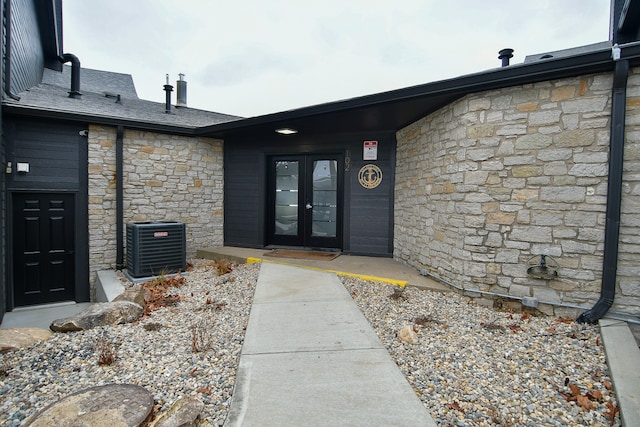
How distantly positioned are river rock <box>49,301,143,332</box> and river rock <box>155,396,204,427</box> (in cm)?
186

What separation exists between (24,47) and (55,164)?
2.39m

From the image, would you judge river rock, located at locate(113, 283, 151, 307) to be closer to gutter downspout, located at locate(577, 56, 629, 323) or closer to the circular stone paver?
the circular stone paver

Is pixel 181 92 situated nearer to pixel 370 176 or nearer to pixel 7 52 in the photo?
pixel 7 52

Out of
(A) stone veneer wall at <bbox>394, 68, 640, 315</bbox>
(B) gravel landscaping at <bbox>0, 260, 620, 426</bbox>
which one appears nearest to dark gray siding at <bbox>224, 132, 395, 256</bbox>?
(A) stone veneer wall at <bbox>394, 68, 640, 315</bbox>

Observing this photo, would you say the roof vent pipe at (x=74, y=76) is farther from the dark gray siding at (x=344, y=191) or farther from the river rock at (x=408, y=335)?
the river rock at (x=408, y=335)

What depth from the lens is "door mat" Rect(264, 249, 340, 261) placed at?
5.75 m

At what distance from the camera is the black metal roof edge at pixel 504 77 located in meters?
3.00

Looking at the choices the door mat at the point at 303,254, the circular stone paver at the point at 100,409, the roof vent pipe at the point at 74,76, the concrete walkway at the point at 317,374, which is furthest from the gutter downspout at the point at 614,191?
the roof vent pipe at the point at 74,76

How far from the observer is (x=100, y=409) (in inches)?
67.9

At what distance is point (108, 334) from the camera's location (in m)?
2.85

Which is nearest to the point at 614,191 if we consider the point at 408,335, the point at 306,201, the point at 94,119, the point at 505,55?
the point at 408,335

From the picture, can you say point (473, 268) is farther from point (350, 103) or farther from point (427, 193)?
point (350, 103)

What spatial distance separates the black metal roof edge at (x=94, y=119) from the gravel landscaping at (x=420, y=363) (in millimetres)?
3835

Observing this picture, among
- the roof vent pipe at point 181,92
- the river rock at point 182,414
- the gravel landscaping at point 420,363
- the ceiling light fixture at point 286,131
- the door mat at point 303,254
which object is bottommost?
the gravel landscaping at point 420,363
